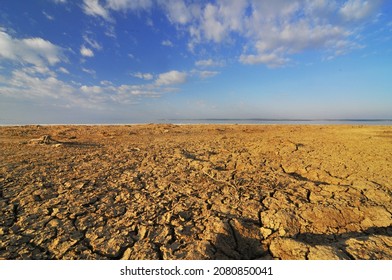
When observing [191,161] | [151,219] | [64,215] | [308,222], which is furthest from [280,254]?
[191,161]

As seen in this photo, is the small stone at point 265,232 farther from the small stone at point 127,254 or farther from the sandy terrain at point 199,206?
the small stone at point 127,254

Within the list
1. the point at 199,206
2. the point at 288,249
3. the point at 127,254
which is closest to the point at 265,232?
the point at 288,249

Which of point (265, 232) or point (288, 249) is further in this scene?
point (265, 232)

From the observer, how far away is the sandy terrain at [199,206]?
2.22 meters

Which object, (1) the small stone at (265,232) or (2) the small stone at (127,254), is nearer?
(2) the small stone at (127,254)

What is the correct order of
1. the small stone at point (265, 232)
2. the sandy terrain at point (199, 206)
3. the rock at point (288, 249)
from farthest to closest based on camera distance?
the small stone at point (265, 232)
the sandy terrain at point (199, 206)
the rock at point (288, 249)

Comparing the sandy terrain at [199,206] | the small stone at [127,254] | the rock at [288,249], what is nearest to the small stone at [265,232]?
the sandy terrain at [199,206]

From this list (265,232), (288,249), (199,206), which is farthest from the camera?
(199,206)

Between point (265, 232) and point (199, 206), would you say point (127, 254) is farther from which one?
point (265, 232)

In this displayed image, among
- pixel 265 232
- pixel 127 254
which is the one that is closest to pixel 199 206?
pixel 265 232

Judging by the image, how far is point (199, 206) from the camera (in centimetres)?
305

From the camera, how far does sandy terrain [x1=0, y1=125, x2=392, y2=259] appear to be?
2219 millimetres

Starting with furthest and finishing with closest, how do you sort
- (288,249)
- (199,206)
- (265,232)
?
(199,206) → (265,232) → (288,249)
